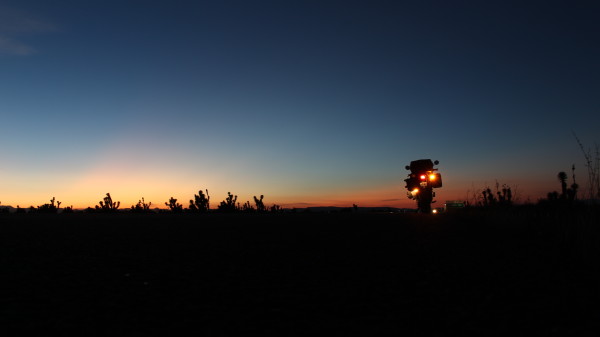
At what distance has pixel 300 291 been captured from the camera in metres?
2.92

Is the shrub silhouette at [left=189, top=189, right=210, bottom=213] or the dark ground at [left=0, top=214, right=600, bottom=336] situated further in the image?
the shrub silhouette at [left=189, top=189, right=210, bottom=213]

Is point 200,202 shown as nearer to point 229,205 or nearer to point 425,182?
point 229,205

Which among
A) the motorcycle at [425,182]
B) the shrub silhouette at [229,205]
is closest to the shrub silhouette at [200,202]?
the shrub silhouette at [229,205]

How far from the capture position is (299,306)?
8.30ft

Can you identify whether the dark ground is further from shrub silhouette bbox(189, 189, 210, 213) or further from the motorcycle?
shrub silhouette bbox(189, 189, 210, 213)

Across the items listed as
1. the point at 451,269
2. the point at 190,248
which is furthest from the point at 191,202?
the point at 451,269

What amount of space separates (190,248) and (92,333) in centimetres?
329

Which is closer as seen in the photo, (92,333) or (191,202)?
(92,333)

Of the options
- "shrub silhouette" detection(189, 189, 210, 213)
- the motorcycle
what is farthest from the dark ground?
"shrub silhouette" detection(189, 189, 210, 213)

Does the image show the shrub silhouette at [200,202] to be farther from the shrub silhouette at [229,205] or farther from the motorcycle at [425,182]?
the motorcycle at [425,182]

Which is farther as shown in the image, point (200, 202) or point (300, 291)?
point (200, 202)

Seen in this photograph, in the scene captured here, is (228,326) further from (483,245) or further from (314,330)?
(483,245)

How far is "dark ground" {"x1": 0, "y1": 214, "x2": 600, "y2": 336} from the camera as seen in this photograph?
2168 mm

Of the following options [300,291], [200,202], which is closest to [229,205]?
[200,202]
